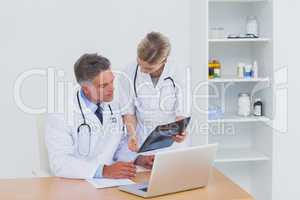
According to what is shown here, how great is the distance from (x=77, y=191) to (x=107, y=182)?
0.19 metres

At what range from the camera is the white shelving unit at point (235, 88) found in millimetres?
3457

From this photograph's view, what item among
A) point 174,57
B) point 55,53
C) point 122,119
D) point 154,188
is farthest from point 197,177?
point 55,53

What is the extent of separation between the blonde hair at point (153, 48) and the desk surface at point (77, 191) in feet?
2.75

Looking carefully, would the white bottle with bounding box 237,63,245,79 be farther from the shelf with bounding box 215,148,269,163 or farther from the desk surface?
the desk surface

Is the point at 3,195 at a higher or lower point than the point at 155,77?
lower

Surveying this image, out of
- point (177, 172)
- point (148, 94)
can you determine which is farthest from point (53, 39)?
point (177, 172)

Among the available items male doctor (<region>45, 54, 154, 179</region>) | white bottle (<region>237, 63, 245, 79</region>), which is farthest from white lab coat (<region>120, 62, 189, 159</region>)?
white bottle (<region>237, 63, 245, 79</region>)

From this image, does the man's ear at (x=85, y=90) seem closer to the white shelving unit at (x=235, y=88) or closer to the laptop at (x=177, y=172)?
the laptop at (x=177, y=172)

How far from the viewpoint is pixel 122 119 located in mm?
2906

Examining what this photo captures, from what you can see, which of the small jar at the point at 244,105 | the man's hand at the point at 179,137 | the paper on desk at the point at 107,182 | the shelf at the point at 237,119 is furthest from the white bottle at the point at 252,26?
the paper on desk at the point at 107,182

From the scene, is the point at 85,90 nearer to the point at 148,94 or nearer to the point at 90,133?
the point at 90,133

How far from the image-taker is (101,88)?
112 inches
